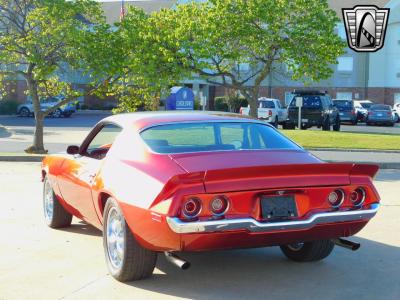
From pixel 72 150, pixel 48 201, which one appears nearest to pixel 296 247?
pixel 72 150

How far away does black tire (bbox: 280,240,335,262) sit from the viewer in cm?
591

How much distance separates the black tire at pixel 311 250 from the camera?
5910 mm

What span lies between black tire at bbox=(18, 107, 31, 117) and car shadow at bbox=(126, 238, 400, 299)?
138ft

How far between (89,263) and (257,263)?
163cm

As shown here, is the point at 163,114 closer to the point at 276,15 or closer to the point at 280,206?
the point at 280,206

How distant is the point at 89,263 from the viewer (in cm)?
606

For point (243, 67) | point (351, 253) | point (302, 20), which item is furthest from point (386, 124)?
point (351, 253)

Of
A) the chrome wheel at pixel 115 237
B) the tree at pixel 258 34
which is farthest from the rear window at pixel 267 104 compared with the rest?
the chrome wheel at pixel 115 237

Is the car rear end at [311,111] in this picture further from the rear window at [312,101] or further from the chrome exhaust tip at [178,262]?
the chrome exhaust tip at [178,262]

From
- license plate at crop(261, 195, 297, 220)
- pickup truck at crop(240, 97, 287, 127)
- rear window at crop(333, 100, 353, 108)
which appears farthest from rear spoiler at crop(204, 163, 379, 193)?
rear window at crop(333, 100, 353, 108)

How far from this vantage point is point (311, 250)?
5934mm

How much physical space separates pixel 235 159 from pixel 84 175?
6.04ft

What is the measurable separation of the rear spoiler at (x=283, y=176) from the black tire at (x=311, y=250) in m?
0.96

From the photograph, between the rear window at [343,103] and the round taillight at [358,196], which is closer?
the round taillight at [358,196]
